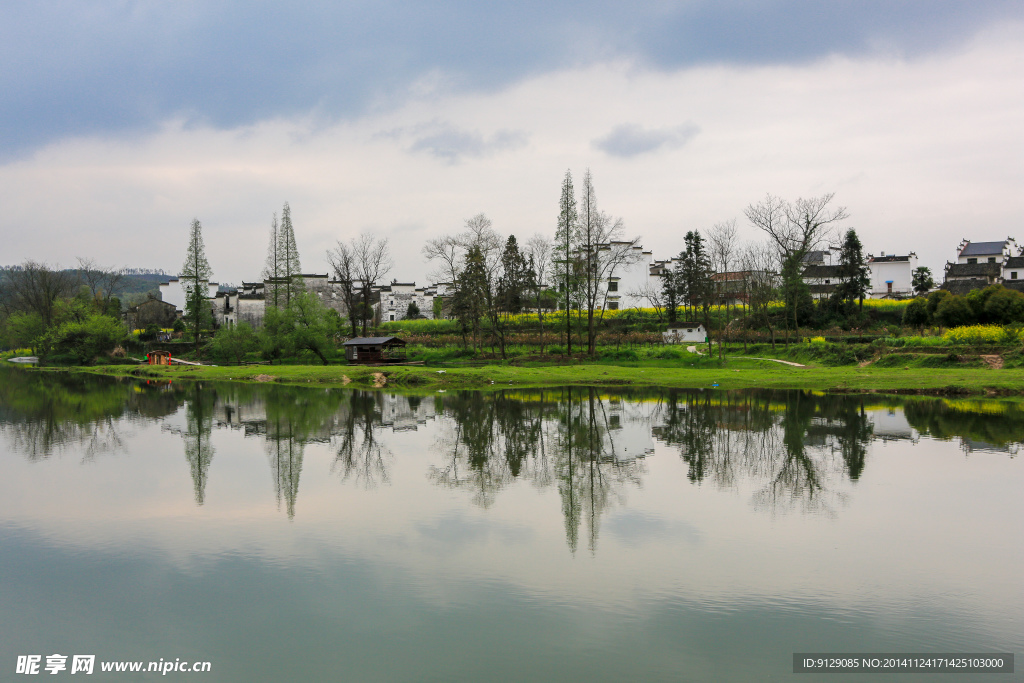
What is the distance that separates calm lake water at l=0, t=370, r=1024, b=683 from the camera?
727 cm

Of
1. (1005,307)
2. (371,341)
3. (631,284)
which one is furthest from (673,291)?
(1005,307)

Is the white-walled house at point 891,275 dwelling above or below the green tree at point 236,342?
above

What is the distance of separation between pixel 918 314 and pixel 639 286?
1497 inches

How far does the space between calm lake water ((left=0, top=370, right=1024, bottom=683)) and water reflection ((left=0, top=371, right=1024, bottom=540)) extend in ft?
0.51

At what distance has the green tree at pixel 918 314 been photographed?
4416 cm

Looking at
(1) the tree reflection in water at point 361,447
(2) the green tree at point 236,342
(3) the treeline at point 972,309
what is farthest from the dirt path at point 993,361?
(2) the green tree at point 236,342

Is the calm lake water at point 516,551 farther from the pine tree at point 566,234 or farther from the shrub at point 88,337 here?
the shrub at point 88,337

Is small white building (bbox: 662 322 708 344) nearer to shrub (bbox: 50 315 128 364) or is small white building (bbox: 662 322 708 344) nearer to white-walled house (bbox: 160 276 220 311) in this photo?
shrub (bbox: 50 315 128 364)

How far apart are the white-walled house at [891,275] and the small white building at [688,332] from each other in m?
29.0

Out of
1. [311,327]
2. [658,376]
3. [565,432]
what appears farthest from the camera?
[311,327]

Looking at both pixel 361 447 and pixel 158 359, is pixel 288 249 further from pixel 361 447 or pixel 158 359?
pixel 361 447

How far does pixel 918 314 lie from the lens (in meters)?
44.8

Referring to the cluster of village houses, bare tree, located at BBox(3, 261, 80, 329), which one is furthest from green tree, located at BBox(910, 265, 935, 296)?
bare tree, located at BBox(3, 261, 80, 329)

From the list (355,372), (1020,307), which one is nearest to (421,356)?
(355,372)
